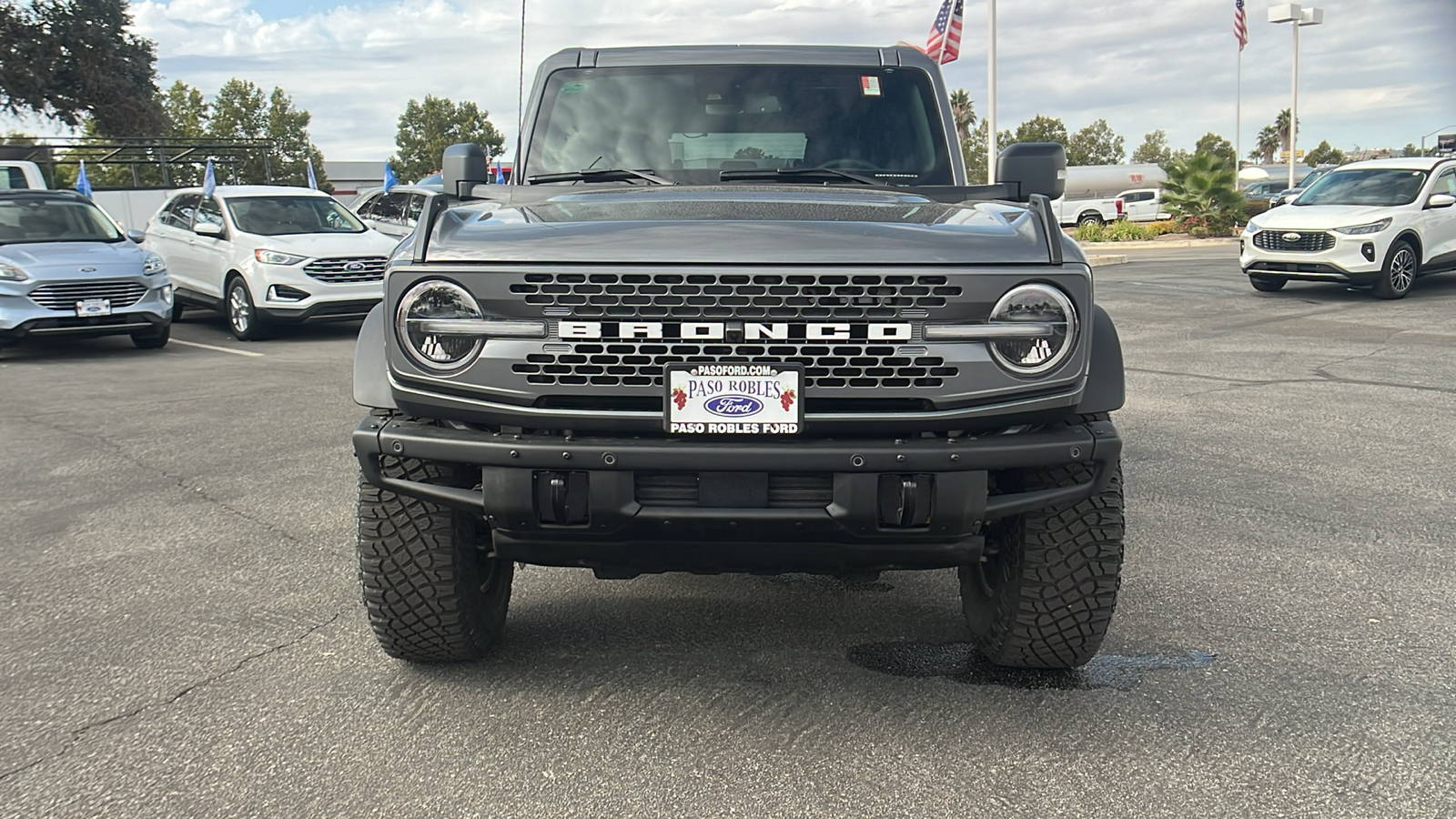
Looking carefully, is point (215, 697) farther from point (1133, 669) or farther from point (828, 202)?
point (1133, 669)

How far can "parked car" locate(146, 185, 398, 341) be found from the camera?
13.4 meters

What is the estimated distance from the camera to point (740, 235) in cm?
311

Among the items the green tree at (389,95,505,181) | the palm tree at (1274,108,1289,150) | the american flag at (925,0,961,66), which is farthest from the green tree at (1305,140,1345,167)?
the american flag at (925,0,961,66)

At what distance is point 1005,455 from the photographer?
299 cm

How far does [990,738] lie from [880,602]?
119 cm

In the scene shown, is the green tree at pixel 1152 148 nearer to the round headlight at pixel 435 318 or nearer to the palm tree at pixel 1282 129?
the palm tree at pixel 1282 129

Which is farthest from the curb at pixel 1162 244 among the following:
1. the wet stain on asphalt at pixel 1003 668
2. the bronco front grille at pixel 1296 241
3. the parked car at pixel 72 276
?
the wet stain on asphalt at pixel 1003 668

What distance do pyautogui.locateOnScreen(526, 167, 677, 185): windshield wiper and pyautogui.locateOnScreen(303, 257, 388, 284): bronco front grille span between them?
9477mm

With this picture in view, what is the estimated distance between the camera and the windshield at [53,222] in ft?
41.2

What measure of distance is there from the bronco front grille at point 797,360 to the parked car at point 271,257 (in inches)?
411

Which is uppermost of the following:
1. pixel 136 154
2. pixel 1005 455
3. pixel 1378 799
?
pixel 136 154

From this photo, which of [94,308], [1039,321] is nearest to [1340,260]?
[1039,321]

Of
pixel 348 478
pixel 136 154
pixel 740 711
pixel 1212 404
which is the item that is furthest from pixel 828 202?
pixel 136 154

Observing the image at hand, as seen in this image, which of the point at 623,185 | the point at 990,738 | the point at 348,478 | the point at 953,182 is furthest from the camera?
the point at 348,478
